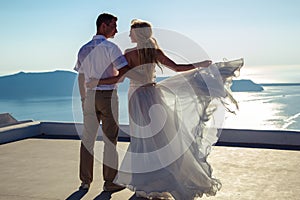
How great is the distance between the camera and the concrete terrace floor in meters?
4.02

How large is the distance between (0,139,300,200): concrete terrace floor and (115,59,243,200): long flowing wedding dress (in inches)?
12.6

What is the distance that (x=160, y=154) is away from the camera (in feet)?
12.2

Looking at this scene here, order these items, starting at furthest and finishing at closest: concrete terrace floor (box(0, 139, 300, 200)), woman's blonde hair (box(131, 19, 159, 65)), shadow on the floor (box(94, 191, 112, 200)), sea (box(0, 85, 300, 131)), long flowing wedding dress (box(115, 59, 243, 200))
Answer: sea (box(0, 85, 300, 131)), concrete terrace floor (box(0, 139, 300, 200)), shadow on the floor (box(94, 191, 112, 200)), woman's blonde hair (box(131, 19, 159, 65)), long flowing wedding dress (box(115, 59, 243, 200))

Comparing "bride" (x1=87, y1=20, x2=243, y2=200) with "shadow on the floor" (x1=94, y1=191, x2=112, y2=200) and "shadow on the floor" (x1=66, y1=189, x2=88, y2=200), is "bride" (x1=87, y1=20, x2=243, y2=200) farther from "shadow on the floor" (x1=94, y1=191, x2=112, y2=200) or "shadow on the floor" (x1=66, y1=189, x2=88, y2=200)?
"shadow on the floor" (x1=66, y1=189, x2=88, y2=200)

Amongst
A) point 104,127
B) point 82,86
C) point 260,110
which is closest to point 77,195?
point 104,127

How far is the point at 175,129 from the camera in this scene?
376cm

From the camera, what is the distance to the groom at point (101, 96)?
3957 mm

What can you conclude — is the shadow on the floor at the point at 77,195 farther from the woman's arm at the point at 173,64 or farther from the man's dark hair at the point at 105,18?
the man's dark hair at the point at 105,18

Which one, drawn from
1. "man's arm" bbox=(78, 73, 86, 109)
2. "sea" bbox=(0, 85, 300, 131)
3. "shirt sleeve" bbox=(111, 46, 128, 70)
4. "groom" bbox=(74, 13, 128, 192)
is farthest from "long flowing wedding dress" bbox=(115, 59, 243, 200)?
"sea" bbox=(0, 85, 300, 131)

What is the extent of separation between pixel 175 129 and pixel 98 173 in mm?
1457

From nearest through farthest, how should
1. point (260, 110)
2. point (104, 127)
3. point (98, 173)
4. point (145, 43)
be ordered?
point (145, 43) → point (104, 127) → point (98, 173) → point (260, 110)

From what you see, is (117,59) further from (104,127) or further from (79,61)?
(104,127)

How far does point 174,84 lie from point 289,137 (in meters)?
3.10

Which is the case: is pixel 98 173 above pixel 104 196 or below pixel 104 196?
below
